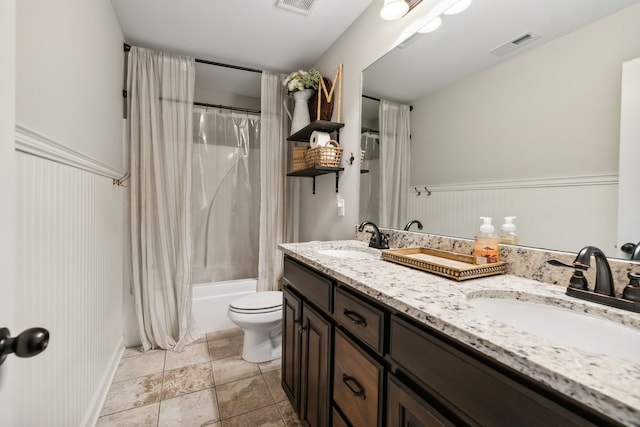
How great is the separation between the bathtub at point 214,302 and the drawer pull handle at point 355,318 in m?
1.94

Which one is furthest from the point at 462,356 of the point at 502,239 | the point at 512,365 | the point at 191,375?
the point at 191,375

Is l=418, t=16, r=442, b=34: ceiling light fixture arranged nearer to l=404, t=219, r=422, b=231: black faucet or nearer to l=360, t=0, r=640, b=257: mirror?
l=360, t=0, r=640, b=257: mirror

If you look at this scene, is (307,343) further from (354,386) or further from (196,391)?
(196,391)

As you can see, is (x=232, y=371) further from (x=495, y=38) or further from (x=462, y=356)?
(x=495, y=38)

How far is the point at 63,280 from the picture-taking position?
1076 mm

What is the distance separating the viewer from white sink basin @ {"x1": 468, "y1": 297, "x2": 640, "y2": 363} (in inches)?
24.6

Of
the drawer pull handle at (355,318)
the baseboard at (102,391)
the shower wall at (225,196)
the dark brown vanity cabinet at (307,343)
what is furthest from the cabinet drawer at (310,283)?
the shower wall at (225,196)

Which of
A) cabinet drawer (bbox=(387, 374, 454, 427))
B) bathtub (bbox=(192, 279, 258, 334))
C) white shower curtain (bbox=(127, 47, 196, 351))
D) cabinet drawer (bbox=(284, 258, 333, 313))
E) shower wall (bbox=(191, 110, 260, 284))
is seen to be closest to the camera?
cabinet drawer (bbox=(387, 374, 454, 427))

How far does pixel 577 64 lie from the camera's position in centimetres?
86

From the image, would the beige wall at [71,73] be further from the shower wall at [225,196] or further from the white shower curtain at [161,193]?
the shower wall at [225,196]

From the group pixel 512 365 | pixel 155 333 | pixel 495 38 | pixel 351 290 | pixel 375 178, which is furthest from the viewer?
pixel 155 333

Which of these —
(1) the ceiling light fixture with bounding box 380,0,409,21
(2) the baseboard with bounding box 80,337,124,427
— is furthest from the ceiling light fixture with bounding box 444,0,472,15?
(2) the baseboard with bounding box 80,337,124,427

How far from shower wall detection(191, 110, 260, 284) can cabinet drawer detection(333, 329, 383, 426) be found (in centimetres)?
205

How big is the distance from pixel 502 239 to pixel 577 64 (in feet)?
1.97
